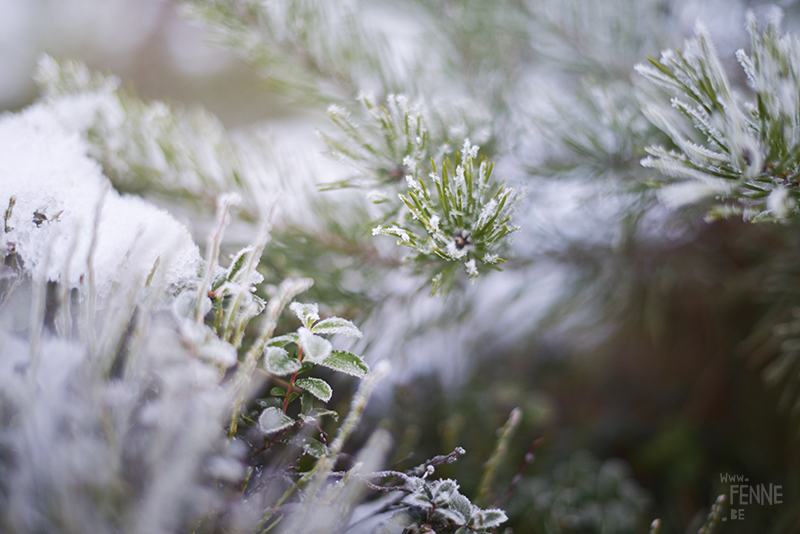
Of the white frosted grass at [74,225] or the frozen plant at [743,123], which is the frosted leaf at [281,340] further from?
the frozen plant at [743,123]

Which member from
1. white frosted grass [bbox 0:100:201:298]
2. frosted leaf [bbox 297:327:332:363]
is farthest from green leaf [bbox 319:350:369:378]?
white frosted grass [bbox 0:100:201:298]

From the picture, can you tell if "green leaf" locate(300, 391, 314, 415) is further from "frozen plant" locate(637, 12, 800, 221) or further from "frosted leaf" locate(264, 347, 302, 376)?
"frozen plant" locate(637, 12, 800, 221)

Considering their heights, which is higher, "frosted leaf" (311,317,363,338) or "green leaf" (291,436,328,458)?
"frosted leaf" (311,317,363,338)

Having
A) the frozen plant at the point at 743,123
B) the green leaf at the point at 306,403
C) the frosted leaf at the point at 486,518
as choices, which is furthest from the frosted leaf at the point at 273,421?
the frozen plant at the point at 743,123

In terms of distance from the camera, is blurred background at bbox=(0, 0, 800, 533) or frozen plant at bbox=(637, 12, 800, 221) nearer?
frozen plant at bbox=(637, 12, 800, 221)

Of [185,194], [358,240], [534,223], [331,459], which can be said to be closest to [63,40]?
[185,194]

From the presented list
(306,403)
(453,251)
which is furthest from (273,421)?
(453,251)
